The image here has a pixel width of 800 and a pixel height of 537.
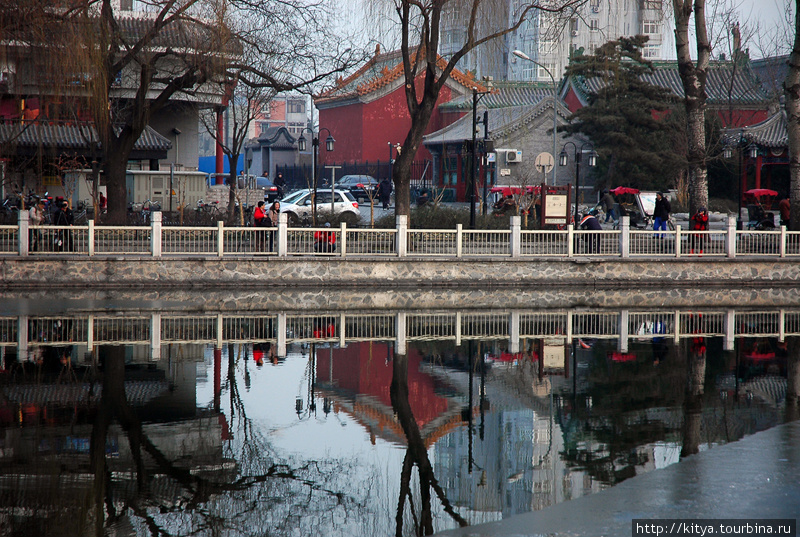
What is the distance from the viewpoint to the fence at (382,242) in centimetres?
1716

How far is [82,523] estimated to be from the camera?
5.25 meters

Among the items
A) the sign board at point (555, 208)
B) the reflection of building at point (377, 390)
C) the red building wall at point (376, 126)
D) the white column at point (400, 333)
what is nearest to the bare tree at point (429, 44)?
the sign board at point (555, 208)

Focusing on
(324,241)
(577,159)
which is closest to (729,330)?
(324,241)

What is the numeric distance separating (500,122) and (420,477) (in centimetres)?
3442

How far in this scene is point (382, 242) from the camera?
60.4ft

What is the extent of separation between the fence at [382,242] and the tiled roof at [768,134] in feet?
43.0

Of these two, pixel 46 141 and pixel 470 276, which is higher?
pixel 46 141

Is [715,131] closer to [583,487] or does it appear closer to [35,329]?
[35,329]

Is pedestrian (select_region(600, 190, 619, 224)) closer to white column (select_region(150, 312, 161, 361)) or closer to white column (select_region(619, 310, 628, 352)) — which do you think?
white column (select_region(619, 310, 628, 352))

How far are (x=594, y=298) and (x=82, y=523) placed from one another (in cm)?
1358

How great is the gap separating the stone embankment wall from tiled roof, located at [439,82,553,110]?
25.1m

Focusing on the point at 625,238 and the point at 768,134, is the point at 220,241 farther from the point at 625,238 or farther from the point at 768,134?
the point at 768,134

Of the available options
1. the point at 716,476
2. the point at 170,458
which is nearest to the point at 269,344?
the point at 170,458

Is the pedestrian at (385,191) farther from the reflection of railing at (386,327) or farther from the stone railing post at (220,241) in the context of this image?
the reflection of railing at (386,327)
